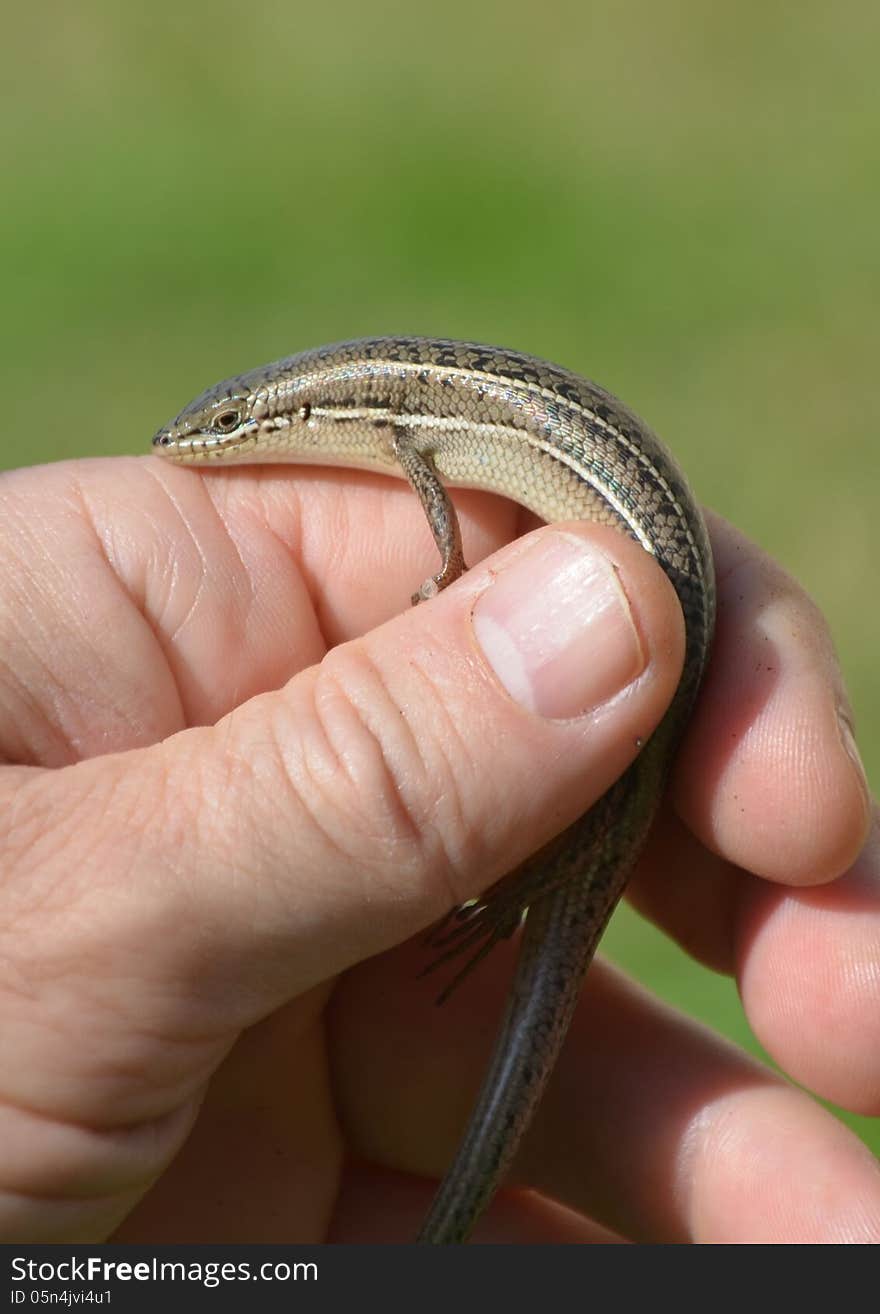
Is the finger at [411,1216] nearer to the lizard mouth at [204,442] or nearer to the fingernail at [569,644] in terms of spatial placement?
the fingernail at [569,644]

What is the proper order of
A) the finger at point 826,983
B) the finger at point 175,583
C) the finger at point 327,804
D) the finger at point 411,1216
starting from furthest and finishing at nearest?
the finger at point 411,1216
the finger at point 826,983
the finger at point 175,583
the finger at point 327,804

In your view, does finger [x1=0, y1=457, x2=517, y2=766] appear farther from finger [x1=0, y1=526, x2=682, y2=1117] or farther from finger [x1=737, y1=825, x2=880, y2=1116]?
finger [x1=737, y1=825, x2=880, y2=1116]

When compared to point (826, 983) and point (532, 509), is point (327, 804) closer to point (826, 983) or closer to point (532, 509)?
point (532, 509)

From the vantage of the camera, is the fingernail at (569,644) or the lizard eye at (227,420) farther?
the lizard eye at (227,420)

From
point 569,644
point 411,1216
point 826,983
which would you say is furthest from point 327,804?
point 411,1216

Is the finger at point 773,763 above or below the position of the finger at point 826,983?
above

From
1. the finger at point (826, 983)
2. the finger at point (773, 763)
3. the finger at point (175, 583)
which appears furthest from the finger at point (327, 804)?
the finger at point (826, 983)
